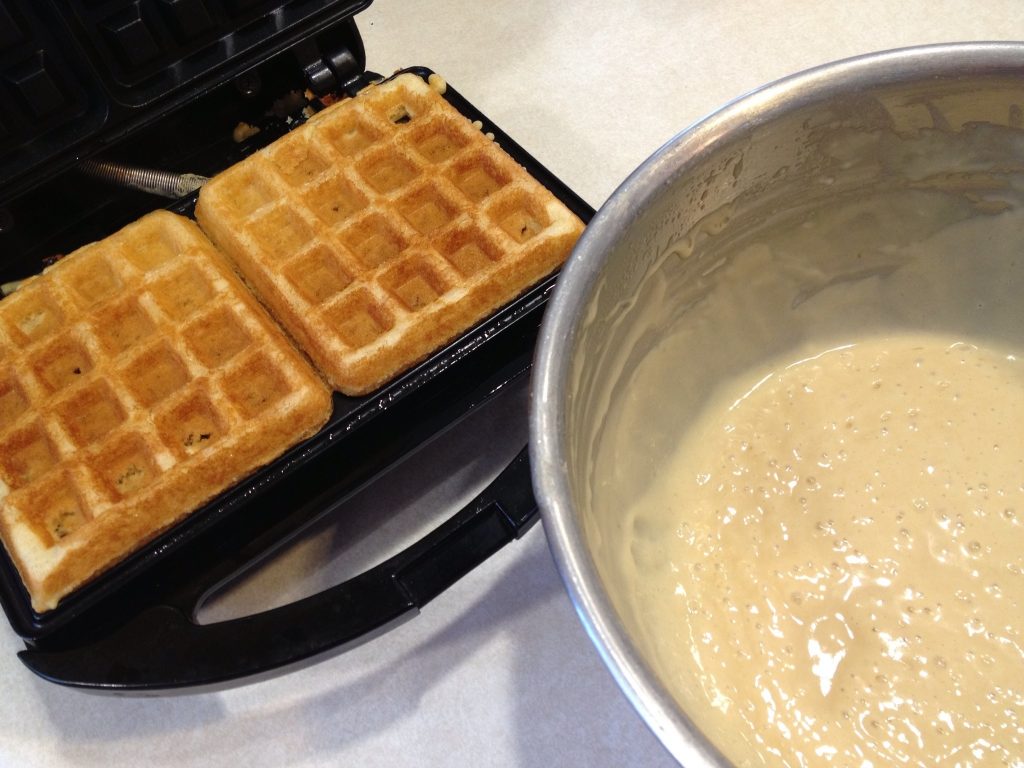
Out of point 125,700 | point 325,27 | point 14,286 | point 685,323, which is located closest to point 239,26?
point 325,27

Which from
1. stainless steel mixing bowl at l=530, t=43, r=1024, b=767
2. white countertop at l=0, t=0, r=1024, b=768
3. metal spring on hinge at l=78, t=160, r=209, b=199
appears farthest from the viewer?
metal spring on hinge at l=78, t=160, r=209, b=199

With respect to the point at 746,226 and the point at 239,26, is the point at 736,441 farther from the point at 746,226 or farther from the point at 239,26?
the point at 239,26

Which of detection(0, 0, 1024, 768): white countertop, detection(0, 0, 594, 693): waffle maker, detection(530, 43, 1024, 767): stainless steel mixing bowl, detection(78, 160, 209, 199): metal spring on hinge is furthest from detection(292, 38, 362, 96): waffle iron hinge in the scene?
detection(530, 43, 1024, 767): stainless steel mixing bowl

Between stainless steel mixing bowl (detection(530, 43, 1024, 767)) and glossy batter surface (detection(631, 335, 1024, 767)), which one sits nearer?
stainless steel mixing bowl (detection(530, 43, 1024, 767))

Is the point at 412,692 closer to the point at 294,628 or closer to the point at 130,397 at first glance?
the point at 294,628

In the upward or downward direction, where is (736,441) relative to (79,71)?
downward

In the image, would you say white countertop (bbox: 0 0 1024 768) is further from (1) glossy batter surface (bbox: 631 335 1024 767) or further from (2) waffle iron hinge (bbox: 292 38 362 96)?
(2) waffle iron hinge (bbox: 292 38 362 96)

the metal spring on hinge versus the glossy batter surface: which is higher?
the metal spring on hinge
